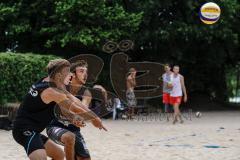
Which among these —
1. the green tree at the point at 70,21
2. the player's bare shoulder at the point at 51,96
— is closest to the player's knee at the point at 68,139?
the player's bare shoulder at the point at 51,96

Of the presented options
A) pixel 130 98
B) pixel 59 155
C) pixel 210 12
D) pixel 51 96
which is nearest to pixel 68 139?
pixel 59 155

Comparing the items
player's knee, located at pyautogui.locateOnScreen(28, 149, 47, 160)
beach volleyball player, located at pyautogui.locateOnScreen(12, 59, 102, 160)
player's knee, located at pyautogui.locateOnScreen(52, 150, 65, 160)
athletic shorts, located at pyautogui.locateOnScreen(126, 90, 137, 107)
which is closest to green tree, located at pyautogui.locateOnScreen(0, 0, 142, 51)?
athletic shorts, located at pyautogui.locateOnScreen(126, 90, 137, 107)

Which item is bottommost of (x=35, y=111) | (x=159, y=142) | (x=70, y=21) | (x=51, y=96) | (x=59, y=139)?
(x=159, y=142)

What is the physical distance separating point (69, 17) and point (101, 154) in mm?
10902

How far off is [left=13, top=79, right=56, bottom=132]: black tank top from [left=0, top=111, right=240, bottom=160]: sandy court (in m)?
3.74

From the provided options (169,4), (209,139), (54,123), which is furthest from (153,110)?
(54,123)

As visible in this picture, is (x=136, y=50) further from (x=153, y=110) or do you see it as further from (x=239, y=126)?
(x=239, y=126)

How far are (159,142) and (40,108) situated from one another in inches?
251

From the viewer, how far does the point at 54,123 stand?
7.08 meters

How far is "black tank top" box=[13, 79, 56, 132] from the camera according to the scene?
596cm

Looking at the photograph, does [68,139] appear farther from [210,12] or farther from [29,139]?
[210,12]

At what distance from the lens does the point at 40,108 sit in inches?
237

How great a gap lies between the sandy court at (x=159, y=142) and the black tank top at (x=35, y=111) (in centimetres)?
374

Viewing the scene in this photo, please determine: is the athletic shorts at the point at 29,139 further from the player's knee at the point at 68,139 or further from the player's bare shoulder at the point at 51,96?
the player's knee at the point at 68,139
